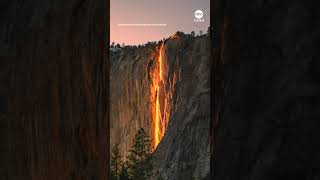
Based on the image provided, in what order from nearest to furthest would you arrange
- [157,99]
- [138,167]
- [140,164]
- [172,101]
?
[140,164] < [138,167] < [172,101] < [157,99]
